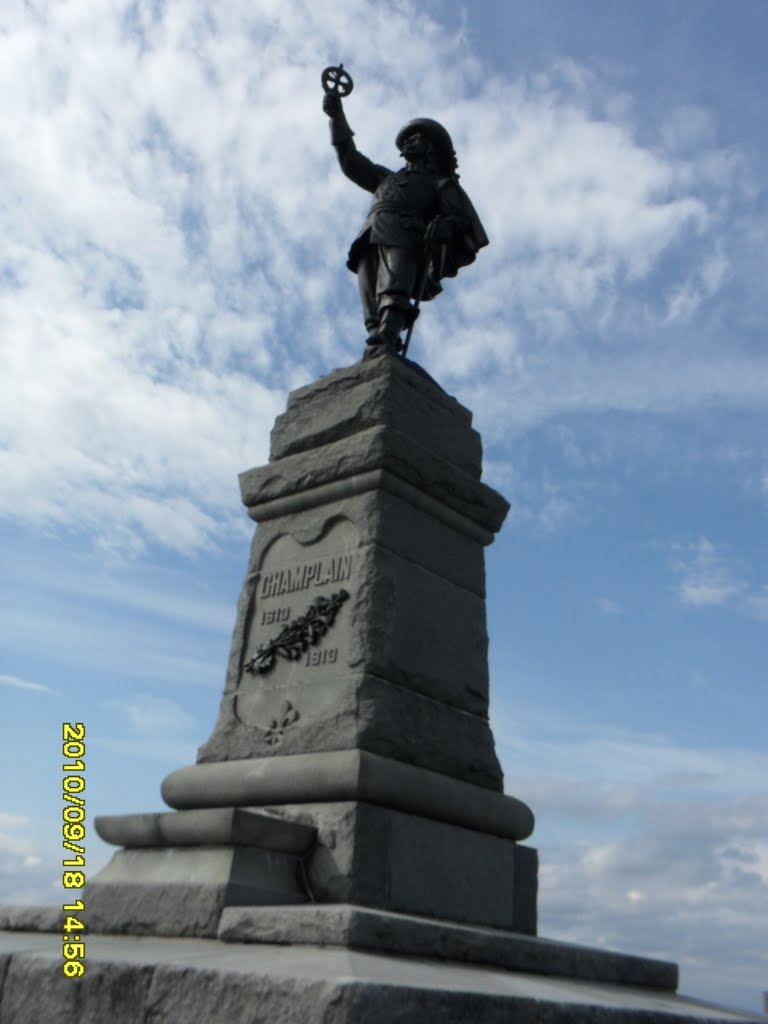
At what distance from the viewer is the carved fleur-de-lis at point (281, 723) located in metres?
5.12

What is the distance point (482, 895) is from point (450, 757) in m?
0.72

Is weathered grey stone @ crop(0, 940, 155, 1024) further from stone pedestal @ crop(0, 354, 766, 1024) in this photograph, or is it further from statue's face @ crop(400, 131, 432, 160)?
statue's face @ crop(400, 131, 432, 160)

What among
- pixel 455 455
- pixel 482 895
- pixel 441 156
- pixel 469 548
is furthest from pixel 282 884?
pixel 441 156

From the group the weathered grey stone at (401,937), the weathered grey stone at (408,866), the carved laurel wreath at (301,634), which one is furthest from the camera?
the carved laurel wreath at (301,634)

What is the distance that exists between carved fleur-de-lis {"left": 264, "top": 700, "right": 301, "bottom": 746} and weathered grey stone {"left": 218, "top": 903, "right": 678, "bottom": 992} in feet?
4.37

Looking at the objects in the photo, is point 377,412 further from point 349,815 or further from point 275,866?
point 275,866

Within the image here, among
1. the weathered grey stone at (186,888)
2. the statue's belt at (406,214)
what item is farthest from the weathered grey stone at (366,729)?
the statue's belt at (406,214)

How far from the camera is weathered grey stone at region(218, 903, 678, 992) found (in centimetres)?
346

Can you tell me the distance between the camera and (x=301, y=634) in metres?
5.36

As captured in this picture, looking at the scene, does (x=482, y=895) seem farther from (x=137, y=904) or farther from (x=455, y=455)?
(x=455, y=455)

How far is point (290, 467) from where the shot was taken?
6.00 m

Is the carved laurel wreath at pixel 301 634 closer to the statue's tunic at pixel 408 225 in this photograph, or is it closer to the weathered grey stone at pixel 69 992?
the weathered grey stone at pixel 69 992

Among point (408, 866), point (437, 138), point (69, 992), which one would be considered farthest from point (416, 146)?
point (69, 992)

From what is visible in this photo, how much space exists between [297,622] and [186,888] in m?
1.65
